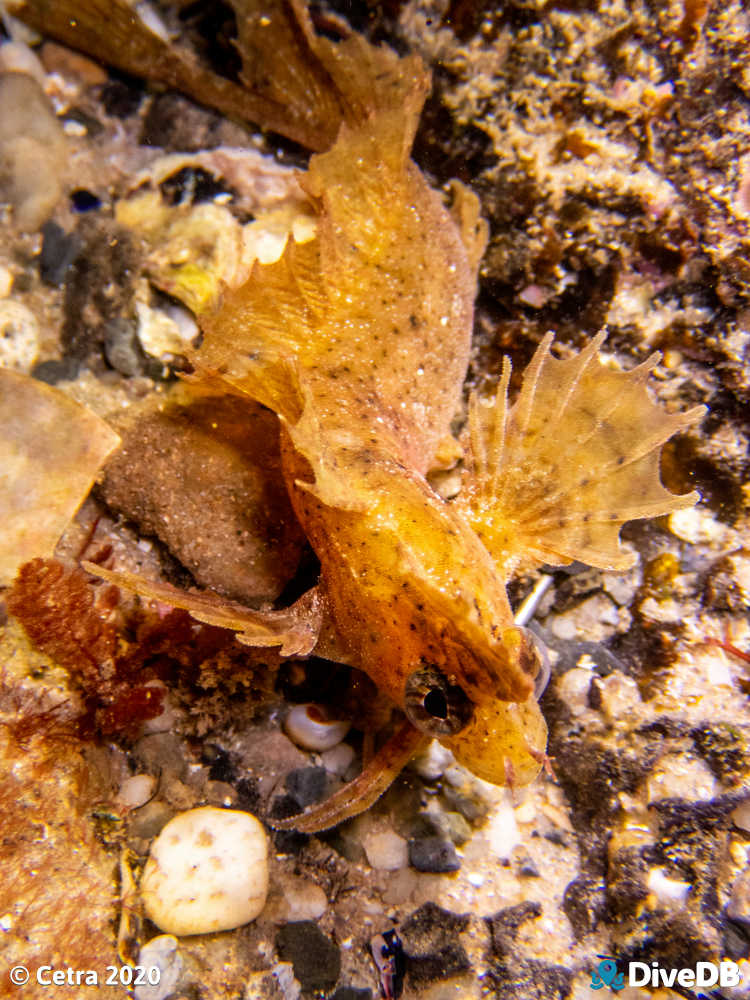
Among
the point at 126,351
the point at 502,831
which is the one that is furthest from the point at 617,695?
the point at 126,351

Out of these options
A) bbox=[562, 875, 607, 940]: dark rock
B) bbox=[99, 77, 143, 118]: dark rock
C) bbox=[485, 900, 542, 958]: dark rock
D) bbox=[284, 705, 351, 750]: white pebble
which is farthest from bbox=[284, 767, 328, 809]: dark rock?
bbox=[99, 77, 143, 118]: dark rock

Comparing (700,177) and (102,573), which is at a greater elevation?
(700,177)

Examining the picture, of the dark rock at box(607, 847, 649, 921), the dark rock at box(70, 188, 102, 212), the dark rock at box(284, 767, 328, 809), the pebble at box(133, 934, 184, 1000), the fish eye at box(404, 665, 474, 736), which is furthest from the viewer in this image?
the dark rock at box(70, 188, 102, 212)

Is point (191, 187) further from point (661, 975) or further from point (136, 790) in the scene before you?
point (661, 975)

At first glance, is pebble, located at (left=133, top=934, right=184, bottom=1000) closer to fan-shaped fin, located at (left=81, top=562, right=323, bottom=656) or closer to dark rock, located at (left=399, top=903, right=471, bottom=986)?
dark rock, located at (left=399, top=903, right=471, bottom=986)

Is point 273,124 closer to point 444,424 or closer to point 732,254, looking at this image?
point 444,424

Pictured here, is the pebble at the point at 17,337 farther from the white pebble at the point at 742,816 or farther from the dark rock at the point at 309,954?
the white pebble at the point at 742,816

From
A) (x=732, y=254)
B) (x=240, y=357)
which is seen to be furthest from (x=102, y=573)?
(x=732, y=254)

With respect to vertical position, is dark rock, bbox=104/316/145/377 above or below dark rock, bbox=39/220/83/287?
below
